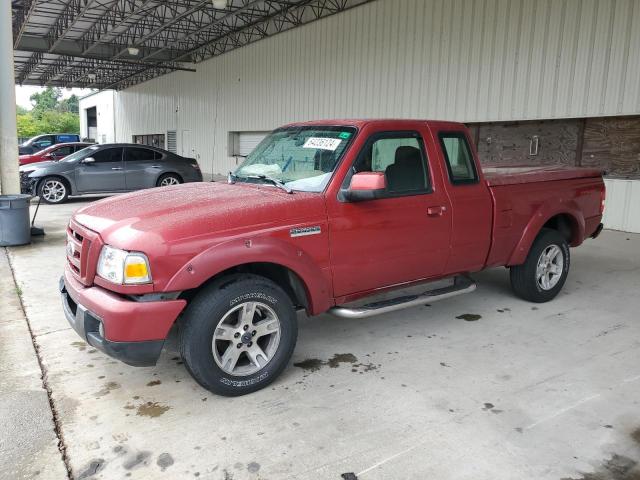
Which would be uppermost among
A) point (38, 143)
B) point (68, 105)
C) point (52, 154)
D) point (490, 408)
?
point (68, 105)

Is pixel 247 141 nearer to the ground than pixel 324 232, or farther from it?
farther from it

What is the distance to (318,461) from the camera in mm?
2721

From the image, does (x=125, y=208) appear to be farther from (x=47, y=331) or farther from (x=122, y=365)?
(x=47, y=331)

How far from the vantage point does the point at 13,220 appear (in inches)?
312

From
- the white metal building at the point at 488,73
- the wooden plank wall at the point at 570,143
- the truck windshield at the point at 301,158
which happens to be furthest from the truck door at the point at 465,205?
the white metal building at the point at 488,73

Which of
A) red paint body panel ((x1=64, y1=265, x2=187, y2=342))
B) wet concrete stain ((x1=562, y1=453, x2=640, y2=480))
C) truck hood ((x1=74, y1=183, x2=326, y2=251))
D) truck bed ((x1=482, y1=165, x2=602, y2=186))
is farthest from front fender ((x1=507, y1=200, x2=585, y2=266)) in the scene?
red paint body panel ((x1=64, y1=265, x2=187, y2=342))

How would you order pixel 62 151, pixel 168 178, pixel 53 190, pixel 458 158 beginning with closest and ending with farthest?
pixel 458 158 < pixel 53 190 < pixel 168 178 < pixel 62 151

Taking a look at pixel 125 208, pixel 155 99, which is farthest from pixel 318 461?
pixel 155 99

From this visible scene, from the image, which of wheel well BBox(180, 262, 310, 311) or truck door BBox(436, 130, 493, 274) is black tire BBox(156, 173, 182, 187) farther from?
wheel well BBox(180, 262, 310, 311)

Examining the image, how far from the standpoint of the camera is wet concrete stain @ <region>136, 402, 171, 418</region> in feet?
10.5

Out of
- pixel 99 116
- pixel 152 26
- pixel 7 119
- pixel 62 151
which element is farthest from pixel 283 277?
pixel 99 116

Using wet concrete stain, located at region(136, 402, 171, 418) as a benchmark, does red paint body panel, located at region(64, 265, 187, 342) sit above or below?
above

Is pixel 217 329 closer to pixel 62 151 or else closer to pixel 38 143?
pixel 62 151

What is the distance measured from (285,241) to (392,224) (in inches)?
37.0
